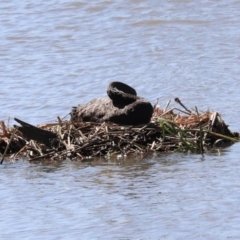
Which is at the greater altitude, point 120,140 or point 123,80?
point 120,140

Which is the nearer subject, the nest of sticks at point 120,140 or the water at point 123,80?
the water at point 123,80

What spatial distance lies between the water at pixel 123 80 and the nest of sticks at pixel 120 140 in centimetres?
19

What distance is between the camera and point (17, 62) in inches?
513

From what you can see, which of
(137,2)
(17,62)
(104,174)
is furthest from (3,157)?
(137,2)

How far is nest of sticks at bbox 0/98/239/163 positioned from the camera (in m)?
8.59

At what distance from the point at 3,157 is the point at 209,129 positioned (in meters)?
1.92

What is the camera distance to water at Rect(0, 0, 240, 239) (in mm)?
6297

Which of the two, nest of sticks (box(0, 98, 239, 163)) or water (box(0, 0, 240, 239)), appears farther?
nest of sticks (box(0, 98, 239, 163))

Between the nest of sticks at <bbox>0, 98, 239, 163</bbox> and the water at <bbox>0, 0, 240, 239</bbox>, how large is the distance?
7.6 inches

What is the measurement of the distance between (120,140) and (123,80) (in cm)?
337

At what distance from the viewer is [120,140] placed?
28.3 feet

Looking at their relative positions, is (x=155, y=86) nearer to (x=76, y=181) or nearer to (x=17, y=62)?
(x=17, y=62)

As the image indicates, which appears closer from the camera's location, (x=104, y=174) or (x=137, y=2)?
(x=104, y=174)

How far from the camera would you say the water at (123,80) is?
20.7 ft
